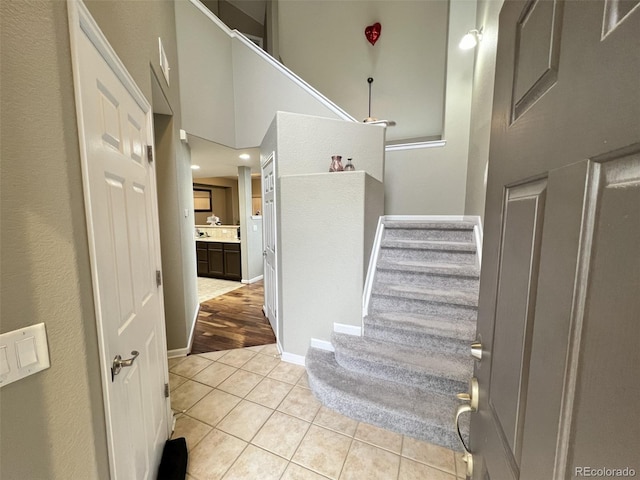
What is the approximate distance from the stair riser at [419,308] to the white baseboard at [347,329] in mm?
214

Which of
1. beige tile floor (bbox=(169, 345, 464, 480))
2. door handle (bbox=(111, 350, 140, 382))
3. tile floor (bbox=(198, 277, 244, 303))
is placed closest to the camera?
door handle (bbox=(111, 350, 140, 382))

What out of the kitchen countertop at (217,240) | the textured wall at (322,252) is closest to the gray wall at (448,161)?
the textured wall at (322,252)

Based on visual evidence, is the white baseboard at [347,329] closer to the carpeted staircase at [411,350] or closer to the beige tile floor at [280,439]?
the carpeted staircase at [411,350]

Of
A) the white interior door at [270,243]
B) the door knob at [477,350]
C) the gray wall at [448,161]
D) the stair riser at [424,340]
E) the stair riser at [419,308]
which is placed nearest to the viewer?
the door knob at [477,350]

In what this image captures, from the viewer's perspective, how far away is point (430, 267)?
2533 millimetres

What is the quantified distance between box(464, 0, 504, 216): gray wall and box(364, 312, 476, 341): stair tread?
1.36 metres

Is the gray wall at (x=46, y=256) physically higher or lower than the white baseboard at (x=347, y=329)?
higher

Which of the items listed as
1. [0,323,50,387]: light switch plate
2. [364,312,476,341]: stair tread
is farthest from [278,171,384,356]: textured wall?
[0,323,50,387]: light switch plate

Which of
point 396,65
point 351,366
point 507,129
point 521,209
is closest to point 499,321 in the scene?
point 521,209

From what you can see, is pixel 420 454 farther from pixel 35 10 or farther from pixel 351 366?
pixel 35 10

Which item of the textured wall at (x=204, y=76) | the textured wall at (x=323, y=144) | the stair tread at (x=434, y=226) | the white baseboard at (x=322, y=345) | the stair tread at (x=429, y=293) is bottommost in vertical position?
the white baseboard at (x=322, y=345)

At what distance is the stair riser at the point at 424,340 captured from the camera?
77.6 inches

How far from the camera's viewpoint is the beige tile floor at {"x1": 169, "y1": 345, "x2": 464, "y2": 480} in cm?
151

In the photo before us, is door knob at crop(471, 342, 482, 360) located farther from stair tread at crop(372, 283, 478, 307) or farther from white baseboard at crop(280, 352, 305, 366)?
white baseboard at crop(280, 352, 305, 366)
